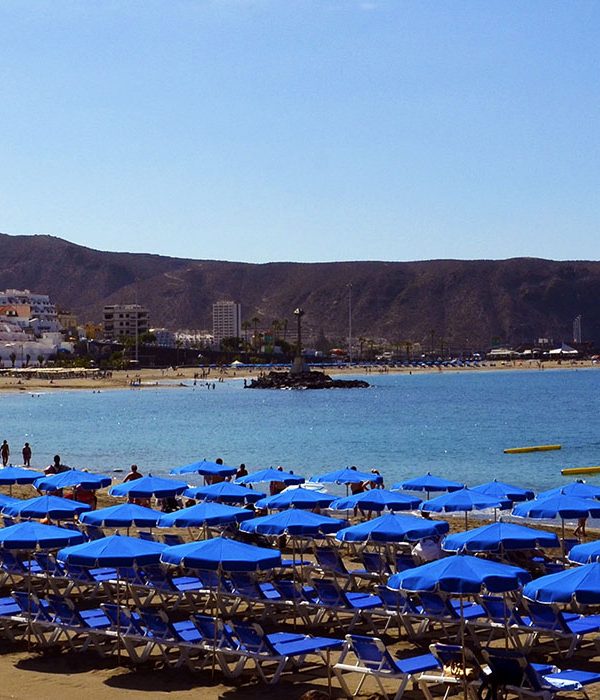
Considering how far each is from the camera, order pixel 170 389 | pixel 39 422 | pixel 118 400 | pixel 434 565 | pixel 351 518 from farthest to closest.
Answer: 1. pixel 170 389
2. pixel 118 400
3. pixel 39 422
4. pixel 351 518
5. pixel 434 565

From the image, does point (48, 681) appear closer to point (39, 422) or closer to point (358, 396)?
point (39, 422)

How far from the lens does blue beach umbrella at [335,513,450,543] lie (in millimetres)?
13453

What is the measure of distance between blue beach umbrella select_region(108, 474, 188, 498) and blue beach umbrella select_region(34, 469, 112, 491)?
1.36m

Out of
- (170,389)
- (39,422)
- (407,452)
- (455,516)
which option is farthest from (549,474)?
(170,389)

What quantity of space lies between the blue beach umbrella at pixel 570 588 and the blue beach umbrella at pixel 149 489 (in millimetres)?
10188

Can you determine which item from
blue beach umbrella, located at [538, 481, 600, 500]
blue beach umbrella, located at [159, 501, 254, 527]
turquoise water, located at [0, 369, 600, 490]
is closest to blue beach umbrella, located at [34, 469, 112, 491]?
blue beach umbrella, located at [159, 501, 254, 527]

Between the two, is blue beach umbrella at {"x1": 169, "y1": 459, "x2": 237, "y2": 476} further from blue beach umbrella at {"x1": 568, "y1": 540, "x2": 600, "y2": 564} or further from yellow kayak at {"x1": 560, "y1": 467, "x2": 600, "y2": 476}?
yellow kayak at {"x1": 560, "y1": 467, "x2": 600, "y2": 476}

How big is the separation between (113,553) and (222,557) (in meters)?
1.19

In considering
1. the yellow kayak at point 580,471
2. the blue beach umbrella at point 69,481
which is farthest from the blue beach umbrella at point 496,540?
the yellow kayak at point 580,471

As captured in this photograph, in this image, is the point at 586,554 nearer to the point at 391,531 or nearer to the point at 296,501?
the point at 391,531

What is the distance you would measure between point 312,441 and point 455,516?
3289 centimetres

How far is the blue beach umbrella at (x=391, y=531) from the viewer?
1345cm

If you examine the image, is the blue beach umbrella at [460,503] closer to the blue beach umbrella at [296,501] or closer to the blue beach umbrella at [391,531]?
the blue beach umbrella at [296,501]

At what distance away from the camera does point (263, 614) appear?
13.4m
